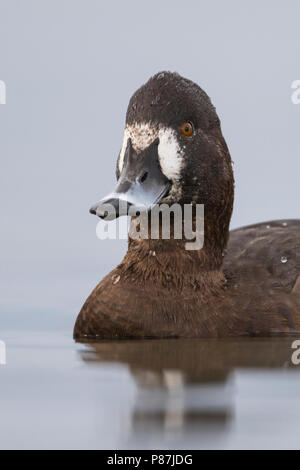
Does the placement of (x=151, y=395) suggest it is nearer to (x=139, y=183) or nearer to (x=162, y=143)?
(x=139, y=183)

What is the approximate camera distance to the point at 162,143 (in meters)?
6.53

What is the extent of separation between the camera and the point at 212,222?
6.81 m

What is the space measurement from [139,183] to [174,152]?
0.32 m

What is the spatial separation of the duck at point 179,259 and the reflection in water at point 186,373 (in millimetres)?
151

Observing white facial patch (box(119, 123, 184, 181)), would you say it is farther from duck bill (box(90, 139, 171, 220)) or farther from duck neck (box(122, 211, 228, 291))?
duck neck (box(122, 211, 228, 291))

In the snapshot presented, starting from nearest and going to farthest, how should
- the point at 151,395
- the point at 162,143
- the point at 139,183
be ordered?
the point at 151,395
the point at 139,183
the point at 162,143

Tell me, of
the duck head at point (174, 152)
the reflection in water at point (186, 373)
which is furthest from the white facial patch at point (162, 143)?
the reflection in water at point (186, 373)

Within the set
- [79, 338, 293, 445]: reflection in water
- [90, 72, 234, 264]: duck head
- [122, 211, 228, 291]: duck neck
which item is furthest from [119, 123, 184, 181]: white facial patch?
[79, 338, 293, 445]: reflection in water

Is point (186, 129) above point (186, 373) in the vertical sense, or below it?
above

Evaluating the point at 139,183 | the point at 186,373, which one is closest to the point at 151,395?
the point at 186,373

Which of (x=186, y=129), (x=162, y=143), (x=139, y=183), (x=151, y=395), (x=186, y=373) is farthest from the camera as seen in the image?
(x=186, y=129)

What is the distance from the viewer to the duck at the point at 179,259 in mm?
6453

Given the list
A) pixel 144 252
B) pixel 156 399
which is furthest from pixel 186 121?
pixel 156 399

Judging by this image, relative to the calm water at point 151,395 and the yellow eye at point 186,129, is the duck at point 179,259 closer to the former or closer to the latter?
the yellow eye at point 186,129
